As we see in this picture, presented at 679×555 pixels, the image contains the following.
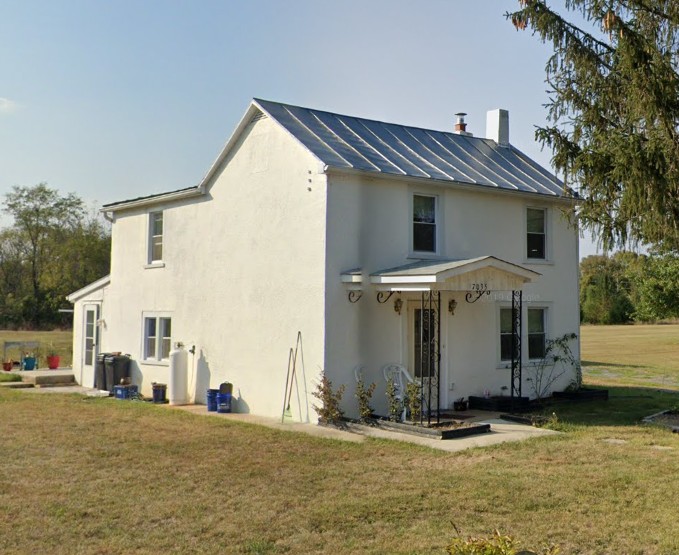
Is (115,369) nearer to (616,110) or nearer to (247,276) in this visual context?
(247,276)

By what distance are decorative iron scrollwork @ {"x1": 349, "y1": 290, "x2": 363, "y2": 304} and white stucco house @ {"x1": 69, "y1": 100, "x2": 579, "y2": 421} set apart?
0.39 ft

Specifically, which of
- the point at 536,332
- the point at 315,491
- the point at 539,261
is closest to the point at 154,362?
the point at 536,332

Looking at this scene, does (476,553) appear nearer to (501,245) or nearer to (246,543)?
(246,543)

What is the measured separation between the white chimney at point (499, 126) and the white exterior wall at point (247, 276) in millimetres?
7848

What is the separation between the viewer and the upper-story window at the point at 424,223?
1488cm

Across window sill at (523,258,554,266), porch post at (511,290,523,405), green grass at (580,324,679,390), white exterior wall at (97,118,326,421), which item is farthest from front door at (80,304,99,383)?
green grass at (580,324,679,390)

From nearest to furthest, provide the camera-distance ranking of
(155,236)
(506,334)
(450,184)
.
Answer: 1. (450,184)
2. (506,334)
3. (155,236)

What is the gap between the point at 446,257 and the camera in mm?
15148

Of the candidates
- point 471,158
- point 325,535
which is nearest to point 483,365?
point 471,158

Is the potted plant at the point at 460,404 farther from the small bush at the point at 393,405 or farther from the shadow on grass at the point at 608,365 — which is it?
the shadow on grass at the point at 608,365

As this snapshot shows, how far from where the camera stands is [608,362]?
3173 cm

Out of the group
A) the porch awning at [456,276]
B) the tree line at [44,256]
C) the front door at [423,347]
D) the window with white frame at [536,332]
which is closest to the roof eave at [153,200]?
the porch awning at [456,276]

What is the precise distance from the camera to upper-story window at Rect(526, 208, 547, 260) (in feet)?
55.9

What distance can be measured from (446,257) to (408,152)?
9.08 ft
